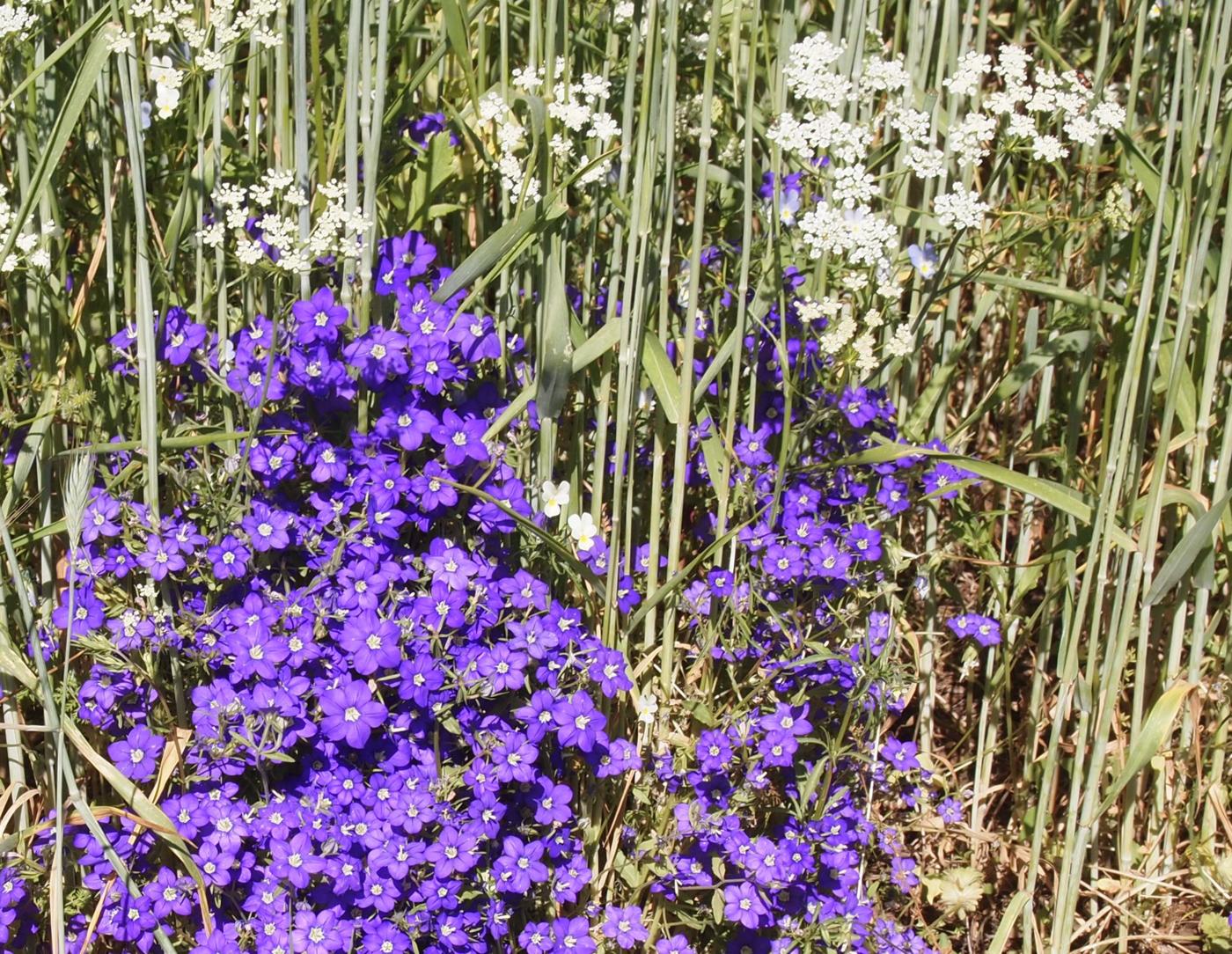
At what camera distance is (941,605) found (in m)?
2.55

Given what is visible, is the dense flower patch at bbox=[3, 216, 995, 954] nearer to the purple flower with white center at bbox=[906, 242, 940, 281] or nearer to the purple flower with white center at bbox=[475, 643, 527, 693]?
the purple flower with white center at bbox=[475, 643, 527, 693]

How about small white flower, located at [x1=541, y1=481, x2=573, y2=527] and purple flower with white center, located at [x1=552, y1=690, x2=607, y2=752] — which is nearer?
purple flower with white center, located at [x1=552, y1=690, x2=607, y2=752]

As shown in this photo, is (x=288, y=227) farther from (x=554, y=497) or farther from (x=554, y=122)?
(x=554, y=497)

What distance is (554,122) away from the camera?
1875mm

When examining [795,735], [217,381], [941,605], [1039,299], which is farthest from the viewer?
[941,605]

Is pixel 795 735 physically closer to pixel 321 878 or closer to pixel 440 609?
pixel 440 609

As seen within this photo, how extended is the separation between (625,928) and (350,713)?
0.59 meters

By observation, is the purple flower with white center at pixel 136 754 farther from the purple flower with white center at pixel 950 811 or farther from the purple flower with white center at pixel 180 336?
the purple flower with white center at pixel 950 811

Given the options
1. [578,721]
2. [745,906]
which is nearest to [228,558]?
[578,721]

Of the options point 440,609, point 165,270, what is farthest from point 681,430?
point 165,270

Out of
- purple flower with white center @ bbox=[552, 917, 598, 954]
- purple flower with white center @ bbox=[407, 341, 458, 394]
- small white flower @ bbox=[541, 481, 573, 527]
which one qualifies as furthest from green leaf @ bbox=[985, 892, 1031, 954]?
purple flower with white center @ bbox=[407, 341, 458, 394]

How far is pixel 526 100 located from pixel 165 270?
24.5 inches

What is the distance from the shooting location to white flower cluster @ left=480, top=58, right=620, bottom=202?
179 cm

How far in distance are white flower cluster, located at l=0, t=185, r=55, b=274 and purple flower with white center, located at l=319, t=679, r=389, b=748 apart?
756 mm
